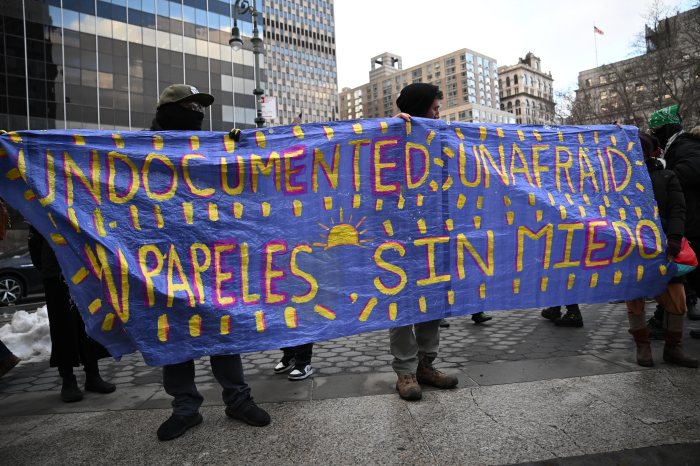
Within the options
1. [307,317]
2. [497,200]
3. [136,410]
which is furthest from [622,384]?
[136,410]

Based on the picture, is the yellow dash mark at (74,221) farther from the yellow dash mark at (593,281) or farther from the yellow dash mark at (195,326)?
the yellow dash mark at (593,281)

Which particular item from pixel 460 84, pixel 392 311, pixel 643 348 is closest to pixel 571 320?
pixel 643 348

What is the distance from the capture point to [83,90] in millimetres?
29297

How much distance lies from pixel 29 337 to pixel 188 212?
12.2 ft

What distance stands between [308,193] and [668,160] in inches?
134

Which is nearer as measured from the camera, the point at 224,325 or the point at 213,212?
the point at 224,325

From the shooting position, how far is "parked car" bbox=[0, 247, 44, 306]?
9.55 metres

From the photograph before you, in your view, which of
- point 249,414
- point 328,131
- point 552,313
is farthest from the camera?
point 552,313

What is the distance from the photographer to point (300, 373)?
3643mm

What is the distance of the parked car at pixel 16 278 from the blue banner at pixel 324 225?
28.9 ft

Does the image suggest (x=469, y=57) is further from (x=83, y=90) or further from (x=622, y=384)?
(x=622, y=384)

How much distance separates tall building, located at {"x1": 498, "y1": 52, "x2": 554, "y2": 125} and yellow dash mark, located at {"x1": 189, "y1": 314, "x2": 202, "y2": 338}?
490 ft

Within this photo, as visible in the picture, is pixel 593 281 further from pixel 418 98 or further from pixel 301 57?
pixel 301 57

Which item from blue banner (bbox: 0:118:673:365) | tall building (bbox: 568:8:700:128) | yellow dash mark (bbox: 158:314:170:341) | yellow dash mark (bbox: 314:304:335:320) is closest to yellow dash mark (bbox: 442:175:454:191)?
blue banner (bbox: 0:118:673:365)
